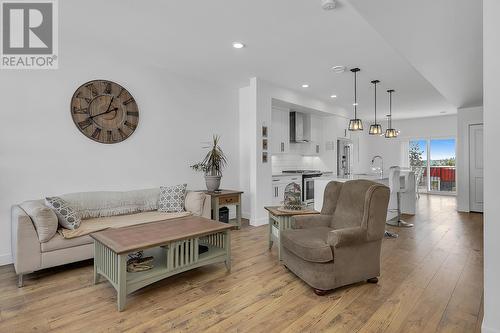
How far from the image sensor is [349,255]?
2600 mm

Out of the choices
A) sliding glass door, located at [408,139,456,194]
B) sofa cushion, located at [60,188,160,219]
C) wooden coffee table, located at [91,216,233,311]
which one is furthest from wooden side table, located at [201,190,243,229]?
sliding glass door, located at [408,139,456,194]

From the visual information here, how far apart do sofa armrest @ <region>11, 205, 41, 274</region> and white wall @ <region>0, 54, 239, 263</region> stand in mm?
712

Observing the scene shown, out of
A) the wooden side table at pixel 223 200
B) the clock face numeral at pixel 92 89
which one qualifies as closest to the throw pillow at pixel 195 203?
the wooden side table at pixel 223 200

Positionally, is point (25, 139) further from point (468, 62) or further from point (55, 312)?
point (468, 62)

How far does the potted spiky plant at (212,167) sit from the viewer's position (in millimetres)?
4910

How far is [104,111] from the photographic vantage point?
13.1ft

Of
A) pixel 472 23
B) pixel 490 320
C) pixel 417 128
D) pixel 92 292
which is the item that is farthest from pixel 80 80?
pixel 417 128

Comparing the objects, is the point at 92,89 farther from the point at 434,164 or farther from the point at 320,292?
the point at 434,164

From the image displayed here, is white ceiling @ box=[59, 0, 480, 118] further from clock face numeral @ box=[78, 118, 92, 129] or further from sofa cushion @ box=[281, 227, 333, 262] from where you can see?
sofa cushion @ box=[281, 227, 333, 262]

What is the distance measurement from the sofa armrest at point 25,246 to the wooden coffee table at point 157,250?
63 centimetres

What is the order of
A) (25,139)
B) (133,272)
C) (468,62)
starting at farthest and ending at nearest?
(468,62)
(25,139)
(133,272)

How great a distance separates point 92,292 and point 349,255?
240cm

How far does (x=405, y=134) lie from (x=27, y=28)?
10.6 metres

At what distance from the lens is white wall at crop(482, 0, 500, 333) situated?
172cm
